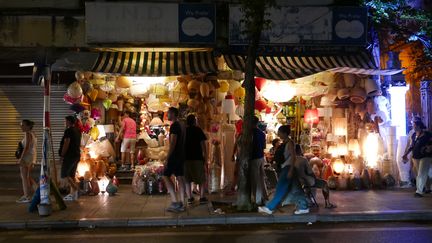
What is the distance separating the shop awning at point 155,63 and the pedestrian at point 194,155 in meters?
2.06

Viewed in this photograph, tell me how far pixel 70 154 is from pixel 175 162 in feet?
9.68

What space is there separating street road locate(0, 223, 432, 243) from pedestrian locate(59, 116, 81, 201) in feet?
8.56

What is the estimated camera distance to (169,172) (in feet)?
33.2

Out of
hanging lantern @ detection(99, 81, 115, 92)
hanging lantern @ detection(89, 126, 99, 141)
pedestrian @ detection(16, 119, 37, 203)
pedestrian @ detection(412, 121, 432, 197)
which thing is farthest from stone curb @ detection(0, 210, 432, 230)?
hanging lantern @ detection(99, 81, 115, 92)

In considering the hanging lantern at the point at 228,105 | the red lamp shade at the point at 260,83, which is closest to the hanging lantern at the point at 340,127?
the red lamp shade at the point at 260,83

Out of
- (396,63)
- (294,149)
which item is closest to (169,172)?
(294,149)

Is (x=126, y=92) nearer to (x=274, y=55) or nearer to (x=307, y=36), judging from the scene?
(x=274, y=55)

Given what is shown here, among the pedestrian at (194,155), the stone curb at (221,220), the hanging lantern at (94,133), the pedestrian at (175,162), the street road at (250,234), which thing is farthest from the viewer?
the hanging lantern at (94,133)

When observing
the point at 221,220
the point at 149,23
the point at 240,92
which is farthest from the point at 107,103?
the point at 221,220

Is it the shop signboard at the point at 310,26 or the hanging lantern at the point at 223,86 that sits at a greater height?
the shop signboard at the point at 310,26

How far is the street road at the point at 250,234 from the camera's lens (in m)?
8.12

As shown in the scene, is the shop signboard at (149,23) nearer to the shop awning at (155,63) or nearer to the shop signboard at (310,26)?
the shop awning at (155,63)

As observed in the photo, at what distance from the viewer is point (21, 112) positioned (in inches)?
580

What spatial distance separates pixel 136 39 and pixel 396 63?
7.34 m
